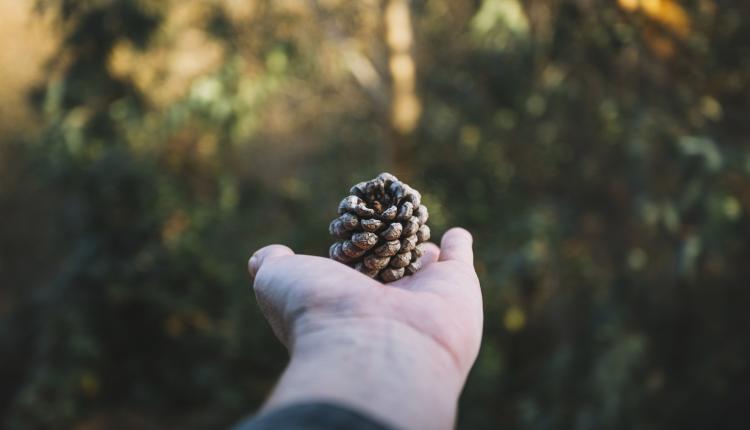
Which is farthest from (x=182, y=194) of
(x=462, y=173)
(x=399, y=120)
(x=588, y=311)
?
(x=588, y=311)

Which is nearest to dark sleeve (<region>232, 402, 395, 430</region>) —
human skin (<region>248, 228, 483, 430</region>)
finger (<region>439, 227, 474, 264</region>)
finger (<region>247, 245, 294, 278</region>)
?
human skin (<region>248, 228, 483, 430</region>)

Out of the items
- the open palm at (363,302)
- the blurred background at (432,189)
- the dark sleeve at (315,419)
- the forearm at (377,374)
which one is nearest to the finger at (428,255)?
the open palm at (363,302)

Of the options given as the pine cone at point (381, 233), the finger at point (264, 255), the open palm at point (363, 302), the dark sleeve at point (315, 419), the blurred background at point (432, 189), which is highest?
the blurred background at point (432, 189)

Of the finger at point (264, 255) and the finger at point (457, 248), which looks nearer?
the finger at point (264, 255)

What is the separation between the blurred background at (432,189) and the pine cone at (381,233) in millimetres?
1574

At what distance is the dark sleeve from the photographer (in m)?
0.84

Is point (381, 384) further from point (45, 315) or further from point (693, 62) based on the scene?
point (45, 315)

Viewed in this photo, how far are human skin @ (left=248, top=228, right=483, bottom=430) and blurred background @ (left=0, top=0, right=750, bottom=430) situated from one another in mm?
1847

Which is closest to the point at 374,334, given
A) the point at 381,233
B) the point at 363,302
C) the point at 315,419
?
the point at 363,302

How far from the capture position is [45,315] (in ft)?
16.3

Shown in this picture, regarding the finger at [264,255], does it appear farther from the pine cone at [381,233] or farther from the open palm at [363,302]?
the pine cone at [381,233]

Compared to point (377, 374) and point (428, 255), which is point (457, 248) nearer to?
point (428, 255)

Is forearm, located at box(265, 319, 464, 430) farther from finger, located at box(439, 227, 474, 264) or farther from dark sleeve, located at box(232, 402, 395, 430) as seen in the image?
finger, located at box(439, 227, 474, 264)

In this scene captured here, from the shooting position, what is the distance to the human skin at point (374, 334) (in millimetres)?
989
